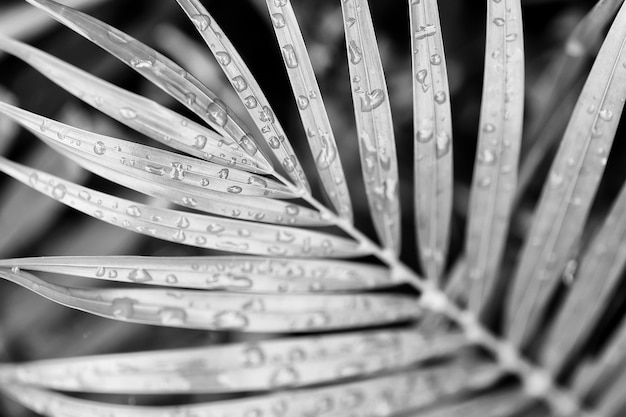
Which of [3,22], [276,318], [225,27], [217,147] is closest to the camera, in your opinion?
[217,147]

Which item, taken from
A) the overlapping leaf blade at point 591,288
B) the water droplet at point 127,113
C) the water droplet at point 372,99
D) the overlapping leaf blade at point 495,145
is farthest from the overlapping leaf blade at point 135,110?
the overlapping leaf blade at point 591,288

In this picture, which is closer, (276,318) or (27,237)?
(276,318)

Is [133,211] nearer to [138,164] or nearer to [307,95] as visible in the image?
[138,164]

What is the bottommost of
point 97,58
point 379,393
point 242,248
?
point 379,393

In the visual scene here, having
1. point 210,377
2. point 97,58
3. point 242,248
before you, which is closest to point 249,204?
point 242,248

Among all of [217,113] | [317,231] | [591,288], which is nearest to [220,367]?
[317,231]

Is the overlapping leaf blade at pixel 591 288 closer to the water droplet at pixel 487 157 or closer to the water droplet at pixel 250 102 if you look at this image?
the water droplet at pixel 487 157

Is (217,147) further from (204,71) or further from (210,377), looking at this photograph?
(204,71)
